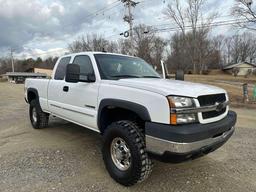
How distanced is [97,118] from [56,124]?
3.81m

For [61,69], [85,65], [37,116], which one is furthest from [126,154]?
[37,116]

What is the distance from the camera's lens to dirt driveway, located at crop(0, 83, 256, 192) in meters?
3.81

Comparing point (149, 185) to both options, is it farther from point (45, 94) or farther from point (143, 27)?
point (143, 27)

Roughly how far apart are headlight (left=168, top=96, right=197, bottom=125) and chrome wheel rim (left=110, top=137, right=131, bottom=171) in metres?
0.87

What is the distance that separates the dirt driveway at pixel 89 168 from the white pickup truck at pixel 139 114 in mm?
458

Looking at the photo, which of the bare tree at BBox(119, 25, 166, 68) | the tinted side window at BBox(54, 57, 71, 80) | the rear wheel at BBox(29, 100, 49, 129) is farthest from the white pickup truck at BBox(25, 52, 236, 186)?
the bare tree at BBox(119, 25, 166, 68)

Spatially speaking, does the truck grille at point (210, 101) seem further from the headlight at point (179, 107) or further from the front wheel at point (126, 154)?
the front wheel at point (126, 154)

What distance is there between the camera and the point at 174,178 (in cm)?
408

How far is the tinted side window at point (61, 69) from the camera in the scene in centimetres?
586

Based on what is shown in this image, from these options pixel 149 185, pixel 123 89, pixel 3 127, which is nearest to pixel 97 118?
pixel 123 89

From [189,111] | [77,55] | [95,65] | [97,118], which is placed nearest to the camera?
[189,111]

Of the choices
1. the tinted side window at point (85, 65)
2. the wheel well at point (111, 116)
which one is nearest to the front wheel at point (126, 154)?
the wheel well at point (111, 116)

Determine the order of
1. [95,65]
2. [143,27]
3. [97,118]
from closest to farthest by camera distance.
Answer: [97,118]
[95,65]
[143,27]

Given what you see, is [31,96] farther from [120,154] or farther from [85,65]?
[120,154]
